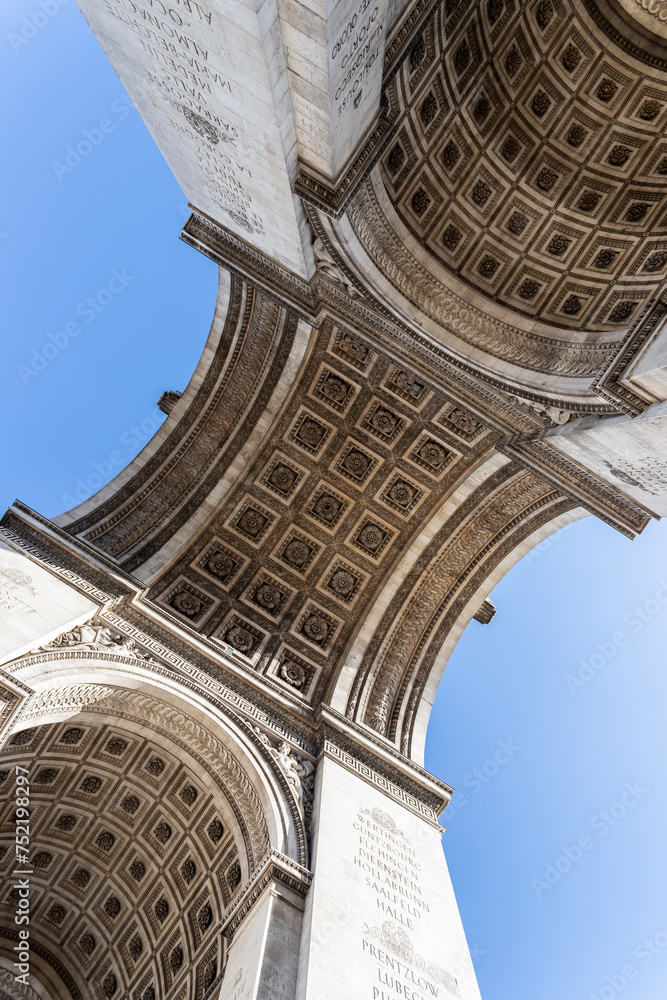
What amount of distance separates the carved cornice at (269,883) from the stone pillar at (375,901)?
19 cm

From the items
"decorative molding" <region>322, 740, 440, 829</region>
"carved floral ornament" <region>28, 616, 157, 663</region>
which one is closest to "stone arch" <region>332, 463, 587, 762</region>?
"decorative molding" <region>322, 740, 440, 829</region>

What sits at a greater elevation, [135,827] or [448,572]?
[448,572]

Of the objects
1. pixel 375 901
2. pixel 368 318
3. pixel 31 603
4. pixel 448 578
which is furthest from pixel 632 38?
pixel 375 901

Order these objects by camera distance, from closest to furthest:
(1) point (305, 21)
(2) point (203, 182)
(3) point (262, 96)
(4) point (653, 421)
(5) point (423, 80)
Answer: (1) point (305, 21) → (3) point (262, 96) → (4) point (653, 421) → (2) point (203, 182) → (5) point (423, 80)

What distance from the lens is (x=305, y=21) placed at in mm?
7422

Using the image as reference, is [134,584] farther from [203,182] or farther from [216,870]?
[203,182]

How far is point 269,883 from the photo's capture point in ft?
32.0

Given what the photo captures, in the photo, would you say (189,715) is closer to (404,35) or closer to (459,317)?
(459,317)

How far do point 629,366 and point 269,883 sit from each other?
25.5 ft

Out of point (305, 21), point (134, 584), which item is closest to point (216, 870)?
point (134, 584)

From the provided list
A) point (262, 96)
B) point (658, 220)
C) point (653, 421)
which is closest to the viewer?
point (262, 96)

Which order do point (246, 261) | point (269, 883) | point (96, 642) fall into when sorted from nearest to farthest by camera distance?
1. point (269, 883)
2. point (96, 642)
3. point (246, 261)

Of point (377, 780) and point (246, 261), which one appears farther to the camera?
point (377, 780)

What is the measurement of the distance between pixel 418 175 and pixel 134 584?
853 cm
